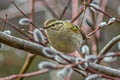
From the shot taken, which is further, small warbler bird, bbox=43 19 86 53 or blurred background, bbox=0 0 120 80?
blurred background, bbox=0 0 120 80

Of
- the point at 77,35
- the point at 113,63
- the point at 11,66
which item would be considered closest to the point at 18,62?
the point at 11,66

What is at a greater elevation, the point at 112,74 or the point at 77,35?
the point at 77,35

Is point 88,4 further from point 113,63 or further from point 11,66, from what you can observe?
point 11,66

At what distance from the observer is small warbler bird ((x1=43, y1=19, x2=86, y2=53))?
2.25 metres

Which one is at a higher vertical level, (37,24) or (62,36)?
(37,24)

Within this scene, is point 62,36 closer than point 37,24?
Yes

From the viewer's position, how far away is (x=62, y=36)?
2.34 meters

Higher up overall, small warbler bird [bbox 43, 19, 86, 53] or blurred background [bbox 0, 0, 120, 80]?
blurred background [bbox 0, 0, 120, 80]

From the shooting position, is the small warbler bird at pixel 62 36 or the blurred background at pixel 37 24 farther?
the blurred background at pixel 37 24

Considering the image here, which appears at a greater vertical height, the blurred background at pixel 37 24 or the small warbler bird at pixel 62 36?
the blurred background at pixel 37 24

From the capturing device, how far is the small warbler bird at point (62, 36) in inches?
88.7

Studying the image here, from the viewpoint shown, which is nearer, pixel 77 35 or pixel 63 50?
pixel 63 50

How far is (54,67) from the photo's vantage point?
1.42 m

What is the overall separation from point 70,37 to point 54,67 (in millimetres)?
965
